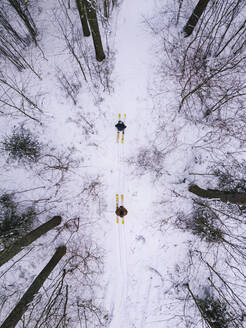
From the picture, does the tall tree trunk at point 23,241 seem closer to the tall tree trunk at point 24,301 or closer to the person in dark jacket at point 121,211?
the tall tree trunk at point 24,301

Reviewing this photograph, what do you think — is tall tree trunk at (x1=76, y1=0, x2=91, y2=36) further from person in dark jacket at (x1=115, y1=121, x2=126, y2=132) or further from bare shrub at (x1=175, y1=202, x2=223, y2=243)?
bare shrub at (x1=175, y1=202, x2=223, y2=243)

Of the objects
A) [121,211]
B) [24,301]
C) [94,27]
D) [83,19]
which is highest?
[83,19]

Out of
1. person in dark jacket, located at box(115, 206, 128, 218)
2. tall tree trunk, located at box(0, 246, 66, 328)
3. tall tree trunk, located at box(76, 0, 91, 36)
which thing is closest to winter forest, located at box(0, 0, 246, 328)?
tall tree trunk, located at box(76, 0, 91, 36)

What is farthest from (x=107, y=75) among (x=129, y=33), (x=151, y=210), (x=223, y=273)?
(x=223, y=273)

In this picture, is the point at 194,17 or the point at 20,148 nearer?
the point at 194,17

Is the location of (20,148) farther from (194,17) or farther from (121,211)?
(194,17)

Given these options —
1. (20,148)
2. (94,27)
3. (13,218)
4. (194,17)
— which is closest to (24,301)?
(13,218)
